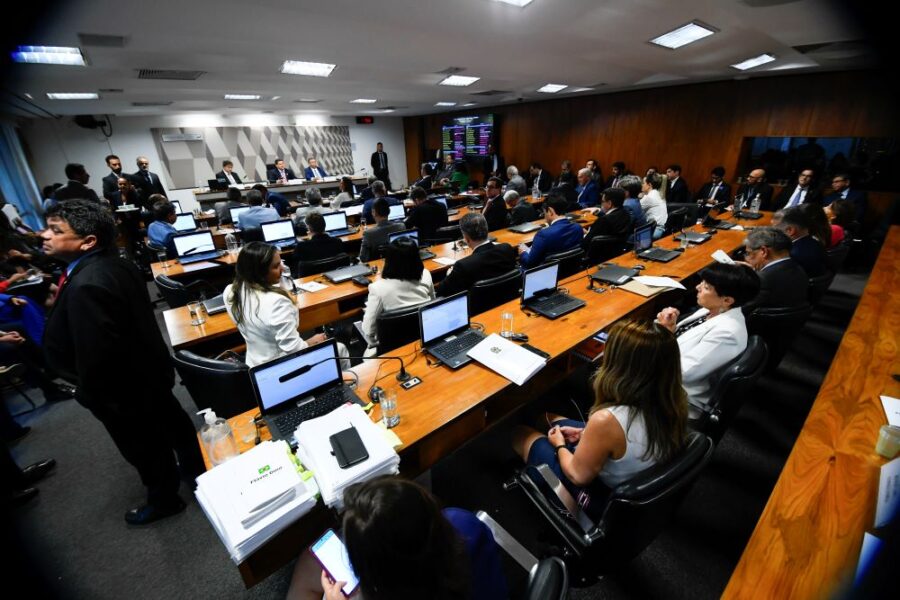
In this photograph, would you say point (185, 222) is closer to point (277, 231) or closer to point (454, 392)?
point (277, 231)

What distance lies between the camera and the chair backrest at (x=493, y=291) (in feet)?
9.20

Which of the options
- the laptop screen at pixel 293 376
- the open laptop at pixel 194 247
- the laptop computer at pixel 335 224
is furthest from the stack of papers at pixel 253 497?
the laptop computer at pixel 335 224

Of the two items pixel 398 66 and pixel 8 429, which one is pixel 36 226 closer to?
pixel 8 429

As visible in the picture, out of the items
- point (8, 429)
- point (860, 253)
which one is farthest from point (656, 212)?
point (8, 429)

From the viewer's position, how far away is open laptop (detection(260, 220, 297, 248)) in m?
4.88

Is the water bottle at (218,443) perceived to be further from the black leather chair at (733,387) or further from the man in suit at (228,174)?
the man in suit at (228,174)

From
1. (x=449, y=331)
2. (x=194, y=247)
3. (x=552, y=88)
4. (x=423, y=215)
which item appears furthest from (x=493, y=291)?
(x=552, y=88)

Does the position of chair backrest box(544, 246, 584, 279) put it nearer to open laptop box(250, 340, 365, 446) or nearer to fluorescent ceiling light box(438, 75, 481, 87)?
open laptop box(250, 340, 365, 446)

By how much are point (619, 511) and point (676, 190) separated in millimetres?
7885

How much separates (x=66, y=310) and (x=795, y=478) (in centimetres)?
317

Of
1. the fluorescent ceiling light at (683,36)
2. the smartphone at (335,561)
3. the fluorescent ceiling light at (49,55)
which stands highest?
the fluorescent ceiling light at (683,36)

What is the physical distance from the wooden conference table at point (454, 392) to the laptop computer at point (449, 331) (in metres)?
0.08

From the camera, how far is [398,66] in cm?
478

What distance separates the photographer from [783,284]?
252cm
